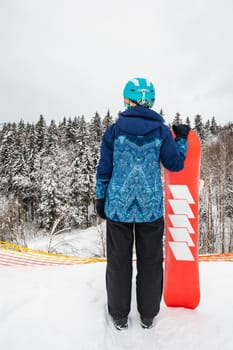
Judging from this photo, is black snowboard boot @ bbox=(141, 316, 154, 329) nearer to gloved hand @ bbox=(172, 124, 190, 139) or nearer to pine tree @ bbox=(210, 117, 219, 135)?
gloved hand @ bbox=(172, 124, 190, 139)

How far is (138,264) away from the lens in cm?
181

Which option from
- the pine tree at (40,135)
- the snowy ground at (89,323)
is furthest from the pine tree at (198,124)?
the snowy ground at (89,323)

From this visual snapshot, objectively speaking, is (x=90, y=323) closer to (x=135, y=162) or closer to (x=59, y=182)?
(x=135, y=162)

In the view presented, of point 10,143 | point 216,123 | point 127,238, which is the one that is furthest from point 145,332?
point 216,123

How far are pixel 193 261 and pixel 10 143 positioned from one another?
39.7m

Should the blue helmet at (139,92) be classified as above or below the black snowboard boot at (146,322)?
above

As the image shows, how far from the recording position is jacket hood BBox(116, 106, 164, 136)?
1.68m

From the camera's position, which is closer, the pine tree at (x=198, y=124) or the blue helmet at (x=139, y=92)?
the blue helmet at (x=139, y=92)

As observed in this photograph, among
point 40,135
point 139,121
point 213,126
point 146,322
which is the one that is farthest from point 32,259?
point 213,126

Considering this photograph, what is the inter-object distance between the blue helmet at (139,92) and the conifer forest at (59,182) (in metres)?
15.6

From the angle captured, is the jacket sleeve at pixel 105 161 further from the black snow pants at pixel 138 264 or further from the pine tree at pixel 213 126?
the pine tree at pixel 213 126

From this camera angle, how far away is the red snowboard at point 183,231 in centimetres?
211

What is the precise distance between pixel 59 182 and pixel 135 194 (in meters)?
28.8

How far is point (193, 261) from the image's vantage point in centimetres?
213
